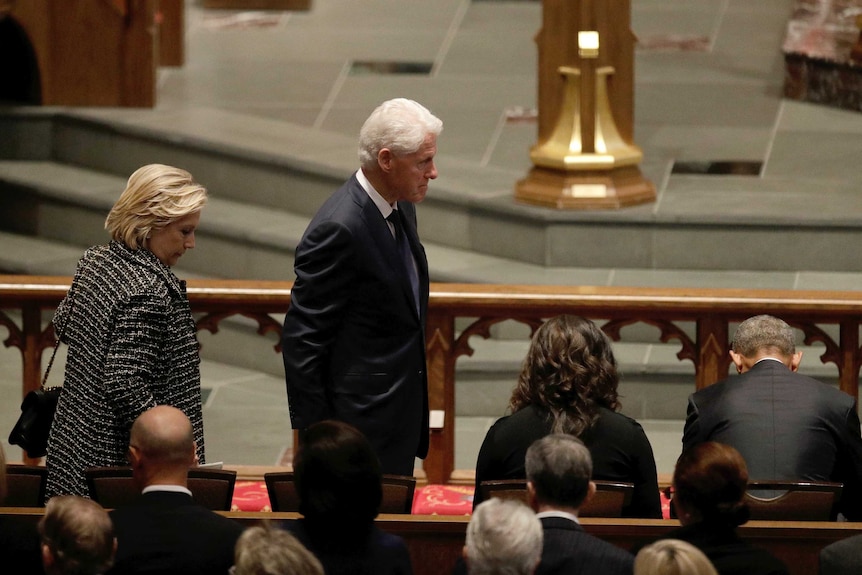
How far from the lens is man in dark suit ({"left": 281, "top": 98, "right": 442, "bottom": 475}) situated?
12.6 ft

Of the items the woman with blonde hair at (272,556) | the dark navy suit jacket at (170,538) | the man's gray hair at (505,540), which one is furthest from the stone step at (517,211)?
the woman with blonde hair at (272,556)

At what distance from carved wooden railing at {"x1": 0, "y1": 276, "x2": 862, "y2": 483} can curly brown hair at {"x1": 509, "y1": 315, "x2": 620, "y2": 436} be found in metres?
1.43

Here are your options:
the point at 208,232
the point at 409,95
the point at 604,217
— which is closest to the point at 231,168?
the point at 208,232

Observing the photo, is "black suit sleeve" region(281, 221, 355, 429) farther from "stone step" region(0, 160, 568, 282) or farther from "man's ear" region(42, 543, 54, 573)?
"stone step" region(0, 160, 568, 282)

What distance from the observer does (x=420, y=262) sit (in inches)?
160

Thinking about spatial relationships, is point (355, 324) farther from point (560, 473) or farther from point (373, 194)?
point (560, 473)

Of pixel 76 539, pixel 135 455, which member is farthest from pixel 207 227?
pixel 76 539

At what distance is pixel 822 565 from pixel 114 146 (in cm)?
565

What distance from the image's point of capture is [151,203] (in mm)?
3689

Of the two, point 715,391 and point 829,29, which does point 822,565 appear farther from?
point 829,29

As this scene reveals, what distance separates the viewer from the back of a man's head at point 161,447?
330 cm

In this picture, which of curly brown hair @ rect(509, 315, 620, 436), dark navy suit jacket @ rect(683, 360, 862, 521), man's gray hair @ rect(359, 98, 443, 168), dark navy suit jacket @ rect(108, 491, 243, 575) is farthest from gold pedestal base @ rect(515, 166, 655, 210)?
dark navy suit jacket @ rect(108, 491, 243, 575)

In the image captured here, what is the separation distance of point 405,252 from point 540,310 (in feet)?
4.05

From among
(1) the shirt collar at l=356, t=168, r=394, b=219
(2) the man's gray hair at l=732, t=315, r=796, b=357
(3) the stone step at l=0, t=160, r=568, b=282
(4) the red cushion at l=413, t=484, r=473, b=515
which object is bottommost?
(4) the red cushion at l=413, t=484, r=473, b=515
